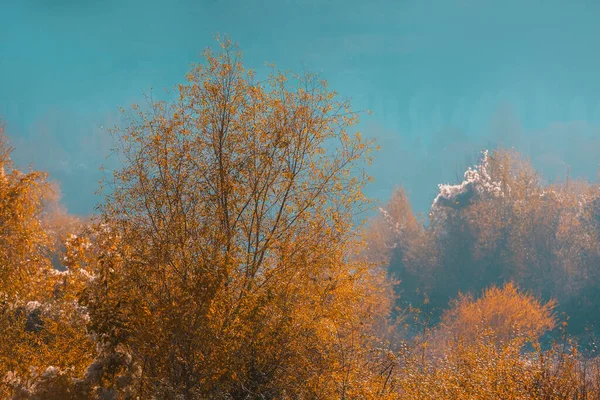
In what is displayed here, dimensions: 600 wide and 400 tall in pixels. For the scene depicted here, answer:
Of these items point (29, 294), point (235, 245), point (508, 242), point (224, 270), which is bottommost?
point (29, 294)

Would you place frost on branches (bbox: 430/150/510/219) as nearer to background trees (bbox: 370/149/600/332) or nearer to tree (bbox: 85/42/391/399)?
→ background trees (bbox: 370/149/600/332)

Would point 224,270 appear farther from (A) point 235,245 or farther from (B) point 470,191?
(B) point 470,191

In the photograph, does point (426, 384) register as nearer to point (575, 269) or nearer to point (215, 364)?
point (215, 364)

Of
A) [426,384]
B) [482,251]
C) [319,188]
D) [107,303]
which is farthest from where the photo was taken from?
[482,251]

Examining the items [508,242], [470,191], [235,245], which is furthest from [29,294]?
[470,191]

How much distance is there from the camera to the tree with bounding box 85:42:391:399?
39.1 feet

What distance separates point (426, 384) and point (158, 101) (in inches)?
392

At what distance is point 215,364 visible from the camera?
40.0 feet

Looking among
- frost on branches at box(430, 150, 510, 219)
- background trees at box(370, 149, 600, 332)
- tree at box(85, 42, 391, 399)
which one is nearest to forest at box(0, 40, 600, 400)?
tree at box(85, 42, 391, 399)

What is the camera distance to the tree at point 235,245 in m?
11.9

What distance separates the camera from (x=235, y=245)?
14.0 m

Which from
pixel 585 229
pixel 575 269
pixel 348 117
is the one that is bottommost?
→ pixel 348 117

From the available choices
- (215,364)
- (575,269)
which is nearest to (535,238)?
(575,269)

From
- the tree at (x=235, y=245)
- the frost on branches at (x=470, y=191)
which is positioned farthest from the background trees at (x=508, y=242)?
the tree at (x=235, y=245)
